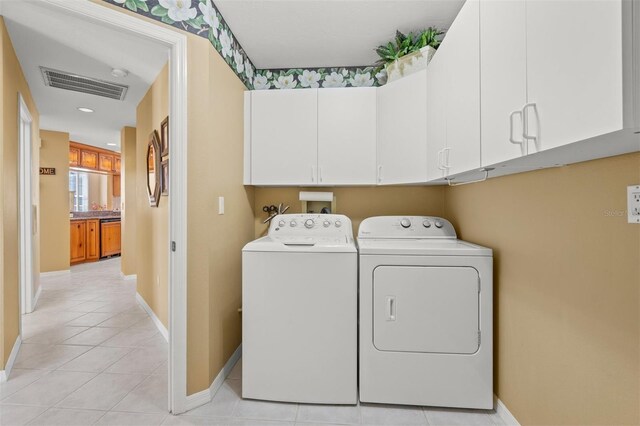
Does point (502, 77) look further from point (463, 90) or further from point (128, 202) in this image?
point (128, 202)

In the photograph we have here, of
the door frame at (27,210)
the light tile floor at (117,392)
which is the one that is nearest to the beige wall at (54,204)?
the door frame at (27,210)

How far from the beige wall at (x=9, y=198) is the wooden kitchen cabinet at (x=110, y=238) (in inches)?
165

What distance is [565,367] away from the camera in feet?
3.75

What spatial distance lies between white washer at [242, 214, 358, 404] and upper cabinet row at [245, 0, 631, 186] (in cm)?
75

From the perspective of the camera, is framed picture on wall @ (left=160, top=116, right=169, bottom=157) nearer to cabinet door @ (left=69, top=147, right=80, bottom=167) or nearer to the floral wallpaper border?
the floral wallpaper border

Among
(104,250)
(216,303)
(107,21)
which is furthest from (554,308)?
(104,250)

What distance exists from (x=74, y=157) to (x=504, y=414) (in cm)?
739

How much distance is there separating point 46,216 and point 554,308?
20.4 feet

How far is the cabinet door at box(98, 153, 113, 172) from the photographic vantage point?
20.8ft

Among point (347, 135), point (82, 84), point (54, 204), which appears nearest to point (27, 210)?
point (82, 84)

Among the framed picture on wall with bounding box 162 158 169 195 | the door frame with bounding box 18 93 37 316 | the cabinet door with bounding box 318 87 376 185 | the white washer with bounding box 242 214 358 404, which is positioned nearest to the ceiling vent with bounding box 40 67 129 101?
the door frame with bounding box 18 93 37 316

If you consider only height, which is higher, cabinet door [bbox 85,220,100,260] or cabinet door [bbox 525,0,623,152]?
cabinet door [bbox 525,0,623,152]

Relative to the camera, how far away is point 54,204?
4.58 meters

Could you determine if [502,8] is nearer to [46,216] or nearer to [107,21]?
[107,21]
